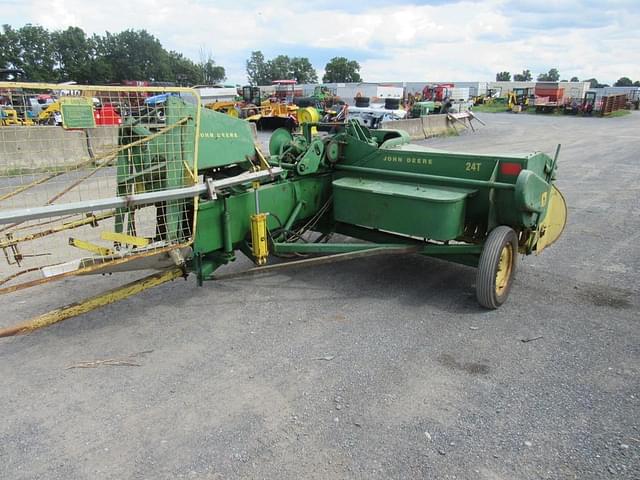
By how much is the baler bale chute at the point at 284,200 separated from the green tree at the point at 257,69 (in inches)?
4320

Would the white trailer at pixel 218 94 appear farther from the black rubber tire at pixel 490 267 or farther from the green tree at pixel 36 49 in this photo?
the green tree at pixel 36 49

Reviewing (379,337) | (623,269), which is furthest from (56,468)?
(623,269)

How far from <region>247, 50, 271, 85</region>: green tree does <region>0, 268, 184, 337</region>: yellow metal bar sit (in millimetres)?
111071

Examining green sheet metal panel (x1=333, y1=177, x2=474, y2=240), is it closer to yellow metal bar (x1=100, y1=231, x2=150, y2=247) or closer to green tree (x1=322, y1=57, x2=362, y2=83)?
yellow metal bar (x1=100, y1=231, x2=150, y2=247)

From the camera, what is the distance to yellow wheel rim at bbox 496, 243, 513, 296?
14.9 ft

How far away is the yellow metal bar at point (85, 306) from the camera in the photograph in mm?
3172

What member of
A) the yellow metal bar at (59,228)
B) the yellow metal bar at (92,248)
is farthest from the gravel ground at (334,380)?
the yellow metal bar at (59,228)

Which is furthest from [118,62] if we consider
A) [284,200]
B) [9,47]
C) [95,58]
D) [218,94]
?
[284,200]

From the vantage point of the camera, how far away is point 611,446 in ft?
8.87

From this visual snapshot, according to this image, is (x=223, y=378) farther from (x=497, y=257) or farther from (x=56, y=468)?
(x=497, y=257)

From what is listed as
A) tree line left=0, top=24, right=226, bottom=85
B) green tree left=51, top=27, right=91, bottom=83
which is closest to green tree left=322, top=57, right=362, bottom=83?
tree line left=0, top=24, right=226, bottom=85

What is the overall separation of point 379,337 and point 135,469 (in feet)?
6.57

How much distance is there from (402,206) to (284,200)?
1111mm

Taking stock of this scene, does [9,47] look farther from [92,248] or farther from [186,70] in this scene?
[92,248]
